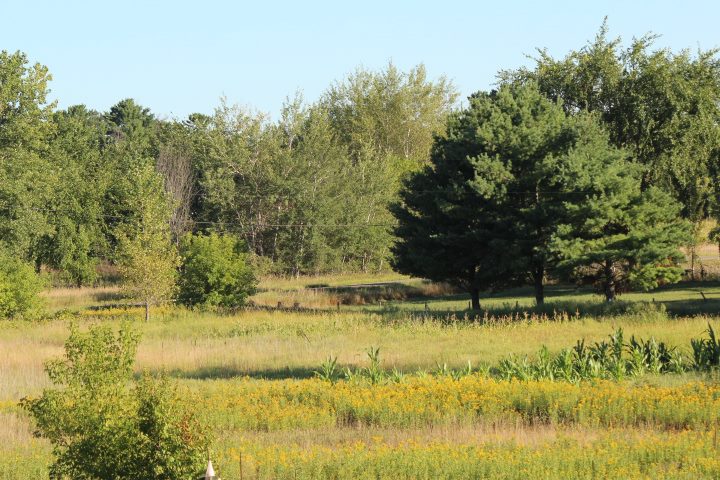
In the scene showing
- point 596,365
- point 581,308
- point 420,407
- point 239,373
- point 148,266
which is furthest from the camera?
point 148,266

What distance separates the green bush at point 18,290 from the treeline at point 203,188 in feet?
25.8

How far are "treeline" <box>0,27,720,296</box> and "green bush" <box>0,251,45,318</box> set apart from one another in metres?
4.53

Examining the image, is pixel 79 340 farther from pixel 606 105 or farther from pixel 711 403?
pixel 606 105

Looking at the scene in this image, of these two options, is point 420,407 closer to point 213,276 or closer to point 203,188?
point 213,276

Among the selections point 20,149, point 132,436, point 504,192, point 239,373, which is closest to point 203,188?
point 20,149

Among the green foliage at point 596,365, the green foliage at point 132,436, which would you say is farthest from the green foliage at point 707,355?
the green foliage at point 132,436

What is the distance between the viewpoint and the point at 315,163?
71.9 meters

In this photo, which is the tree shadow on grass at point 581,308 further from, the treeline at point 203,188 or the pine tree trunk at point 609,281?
the treeline at point 203,188

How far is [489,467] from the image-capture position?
12172 millimetres

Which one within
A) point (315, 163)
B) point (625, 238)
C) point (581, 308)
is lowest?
point (581, 308)

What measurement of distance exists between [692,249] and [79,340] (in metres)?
49.1

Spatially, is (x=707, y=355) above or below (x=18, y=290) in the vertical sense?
below

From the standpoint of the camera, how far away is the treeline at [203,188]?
174ft

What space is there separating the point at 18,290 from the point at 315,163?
32.1m
